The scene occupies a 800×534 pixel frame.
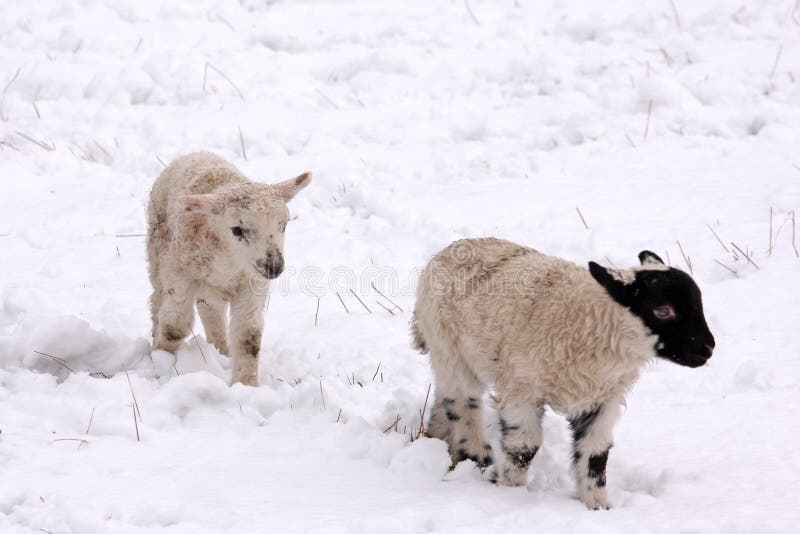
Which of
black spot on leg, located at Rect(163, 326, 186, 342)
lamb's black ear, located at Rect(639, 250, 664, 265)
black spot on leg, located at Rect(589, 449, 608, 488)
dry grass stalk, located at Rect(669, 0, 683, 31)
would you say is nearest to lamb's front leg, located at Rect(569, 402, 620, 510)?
black spot on leg, located at Rect(589, 449, 608, 488)

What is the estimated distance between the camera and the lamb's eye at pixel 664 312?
403 centimetres

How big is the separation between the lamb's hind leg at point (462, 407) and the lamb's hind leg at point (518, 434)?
43cm

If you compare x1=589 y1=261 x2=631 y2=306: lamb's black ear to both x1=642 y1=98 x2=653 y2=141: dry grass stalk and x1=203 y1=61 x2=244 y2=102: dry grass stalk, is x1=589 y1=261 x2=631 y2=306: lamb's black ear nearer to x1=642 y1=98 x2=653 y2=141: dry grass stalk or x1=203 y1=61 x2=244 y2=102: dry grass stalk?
x1=642 y1=98 x2=653 y2=141: dry grass stalk

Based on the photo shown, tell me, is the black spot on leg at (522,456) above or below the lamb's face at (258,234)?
below

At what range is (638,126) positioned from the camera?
9.68 metres

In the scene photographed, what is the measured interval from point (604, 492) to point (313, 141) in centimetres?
655

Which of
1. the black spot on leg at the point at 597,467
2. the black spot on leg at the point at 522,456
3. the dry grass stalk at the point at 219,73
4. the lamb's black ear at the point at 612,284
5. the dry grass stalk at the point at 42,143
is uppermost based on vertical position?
the lamb's black ear at the point at 612,284

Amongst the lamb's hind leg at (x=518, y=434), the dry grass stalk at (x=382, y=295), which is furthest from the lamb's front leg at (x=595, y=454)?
the dry grass stalk at (x=382, y=295)

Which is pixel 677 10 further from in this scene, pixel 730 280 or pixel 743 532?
pixel 743 532

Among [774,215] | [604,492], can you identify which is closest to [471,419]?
[604,492]

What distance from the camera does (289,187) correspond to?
18.9ft

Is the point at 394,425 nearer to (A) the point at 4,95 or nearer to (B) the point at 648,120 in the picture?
(B) the point at 648,120

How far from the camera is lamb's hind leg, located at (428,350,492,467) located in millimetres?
4809

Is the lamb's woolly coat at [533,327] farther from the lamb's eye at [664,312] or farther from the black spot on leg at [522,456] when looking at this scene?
the black spot on leg at [522,456]
